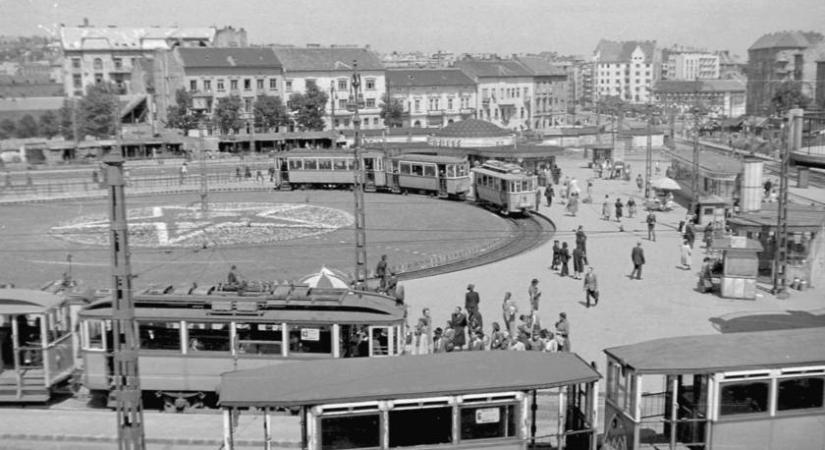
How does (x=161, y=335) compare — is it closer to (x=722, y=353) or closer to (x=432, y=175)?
(x=722, y=353)

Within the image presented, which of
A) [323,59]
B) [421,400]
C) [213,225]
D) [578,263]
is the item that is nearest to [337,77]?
[323,59]

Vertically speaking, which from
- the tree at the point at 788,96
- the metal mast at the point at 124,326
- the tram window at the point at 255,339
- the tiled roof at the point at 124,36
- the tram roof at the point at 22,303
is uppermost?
the tiled roof at the point at 124,36

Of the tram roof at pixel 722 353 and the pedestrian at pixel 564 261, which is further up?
→ the tram roof at pixel 722 353

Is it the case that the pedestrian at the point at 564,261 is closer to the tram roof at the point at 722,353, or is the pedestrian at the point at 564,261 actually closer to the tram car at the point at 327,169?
the tram roof at the point at 722,353

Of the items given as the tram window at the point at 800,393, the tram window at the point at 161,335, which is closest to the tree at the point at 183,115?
the tram window at the point at 161,335

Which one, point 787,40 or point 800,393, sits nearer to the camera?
point 800,393

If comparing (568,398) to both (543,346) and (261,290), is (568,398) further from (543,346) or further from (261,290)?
(261,290)

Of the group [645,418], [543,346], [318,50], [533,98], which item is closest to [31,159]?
[318,50]
